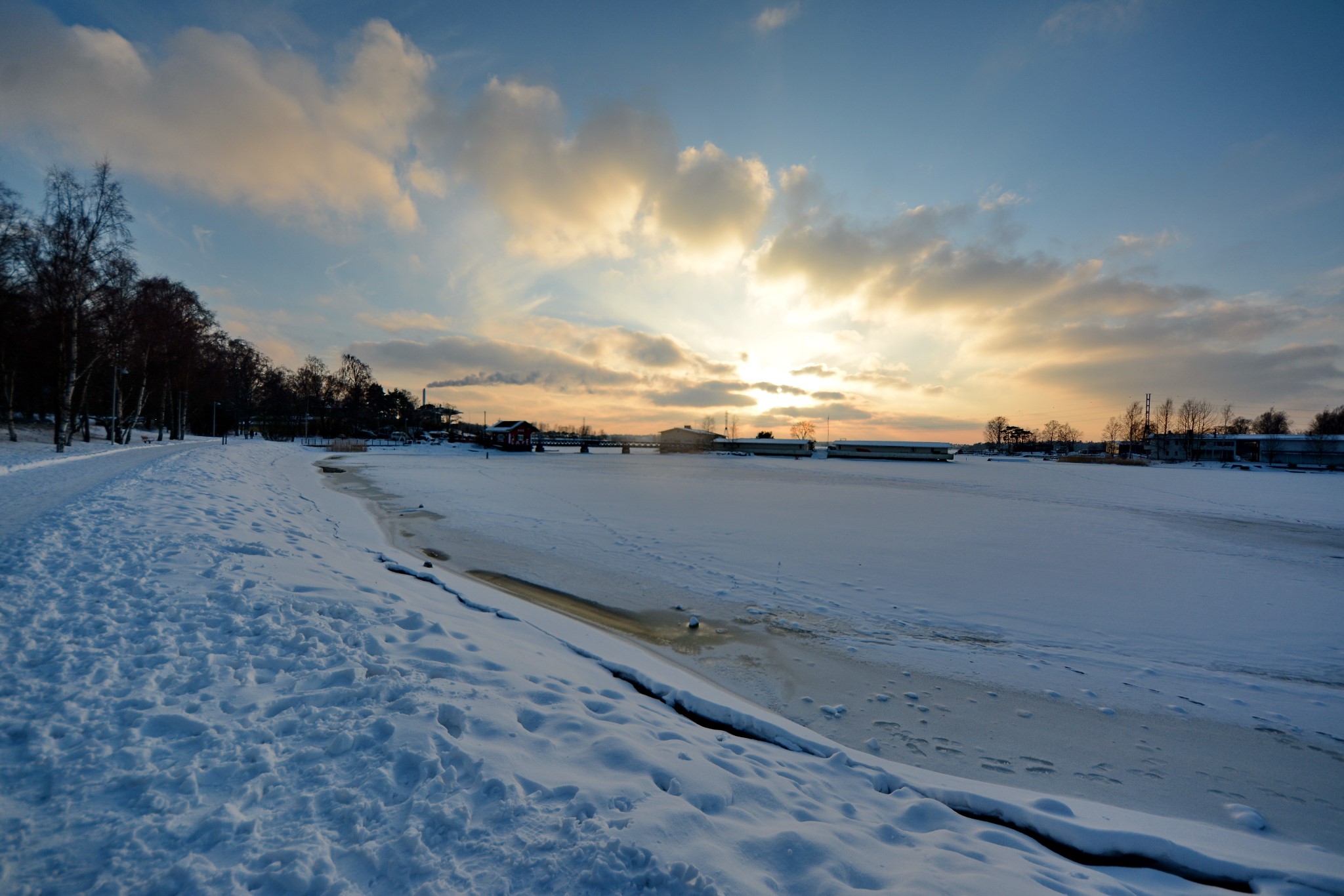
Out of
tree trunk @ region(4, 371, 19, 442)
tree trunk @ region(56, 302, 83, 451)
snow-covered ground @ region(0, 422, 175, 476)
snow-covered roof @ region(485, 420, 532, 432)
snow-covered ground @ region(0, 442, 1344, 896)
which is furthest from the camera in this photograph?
snow-covered roof @ region(485, 420, 532, 432)

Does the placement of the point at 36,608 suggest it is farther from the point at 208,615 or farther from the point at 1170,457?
the point at 1170,457

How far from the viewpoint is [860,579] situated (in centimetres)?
1038

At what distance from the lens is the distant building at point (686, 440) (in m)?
107

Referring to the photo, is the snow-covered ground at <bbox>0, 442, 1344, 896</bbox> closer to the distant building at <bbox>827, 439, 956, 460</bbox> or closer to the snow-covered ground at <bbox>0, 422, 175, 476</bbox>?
the snow-covered ground at <bbox>0, 422, 175, 476</bbox>

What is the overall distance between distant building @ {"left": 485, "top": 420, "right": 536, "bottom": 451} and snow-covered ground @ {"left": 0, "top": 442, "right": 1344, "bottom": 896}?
2943 inches

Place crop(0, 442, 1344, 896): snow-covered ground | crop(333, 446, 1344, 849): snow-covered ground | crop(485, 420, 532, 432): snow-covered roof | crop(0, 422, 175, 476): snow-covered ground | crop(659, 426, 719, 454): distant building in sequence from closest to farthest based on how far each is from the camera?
crop(0, 442, 1344, 896): snow-covered ground < crop(333, 446, 1344, 849): snow-covered ground < crop(0, 422, 175, 476): snow-covered ground < crop(485, 420, 532, 432): snow-covered roof < crop(659, 426, 719, 454): distant building

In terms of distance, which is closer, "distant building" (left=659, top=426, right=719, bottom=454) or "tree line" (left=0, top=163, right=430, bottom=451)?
"tree line" (left=0, top=163, right=430, bottom=451)

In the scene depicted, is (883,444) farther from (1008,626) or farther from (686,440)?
(1008,626)

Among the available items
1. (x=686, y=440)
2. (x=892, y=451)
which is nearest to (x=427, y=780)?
(x=686, y=440)

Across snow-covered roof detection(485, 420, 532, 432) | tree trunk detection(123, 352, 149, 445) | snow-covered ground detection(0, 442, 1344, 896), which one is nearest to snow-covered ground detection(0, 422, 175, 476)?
tree trunk detection(123, 352, 149, 445)

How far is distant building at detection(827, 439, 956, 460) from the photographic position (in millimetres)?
97500

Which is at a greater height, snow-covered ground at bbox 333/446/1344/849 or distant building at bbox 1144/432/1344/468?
distant building at bbox 1144/432/1344/468

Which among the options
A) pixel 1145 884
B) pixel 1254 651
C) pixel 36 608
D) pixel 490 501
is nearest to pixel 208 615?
pixel 36 608

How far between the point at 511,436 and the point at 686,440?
39856 mm
